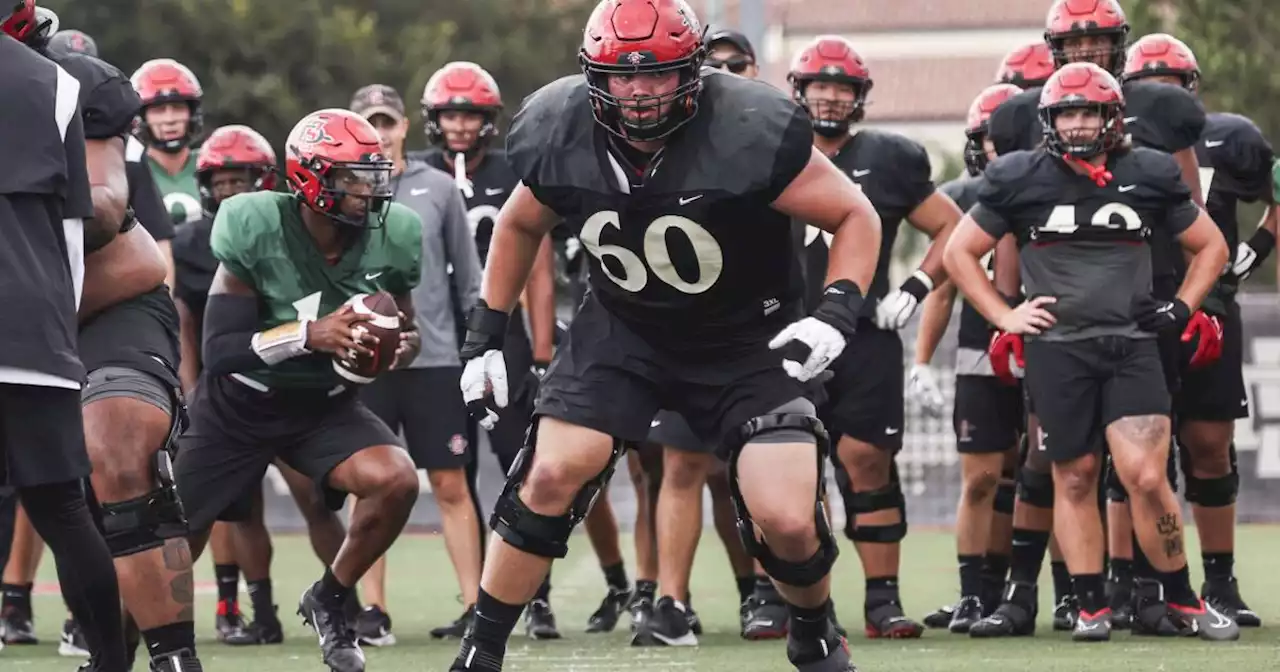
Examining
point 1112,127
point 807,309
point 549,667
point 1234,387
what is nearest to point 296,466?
point 549,667

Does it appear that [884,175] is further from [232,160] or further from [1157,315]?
[232,160]

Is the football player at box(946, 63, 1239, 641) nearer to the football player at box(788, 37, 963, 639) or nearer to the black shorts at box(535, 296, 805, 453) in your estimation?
the football player at box(788, 37, 963, 639)

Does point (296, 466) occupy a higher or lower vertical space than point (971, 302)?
lower

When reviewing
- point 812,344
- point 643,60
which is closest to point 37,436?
point 643,60

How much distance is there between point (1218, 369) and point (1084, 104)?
1.29 metres

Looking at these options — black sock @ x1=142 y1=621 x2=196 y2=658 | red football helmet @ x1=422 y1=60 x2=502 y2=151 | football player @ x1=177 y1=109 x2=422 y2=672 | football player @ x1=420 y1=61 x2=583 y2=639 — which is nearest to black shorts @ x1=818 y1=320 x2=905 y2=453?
football player @ x1=420 y1=61 x2=583 y2=639

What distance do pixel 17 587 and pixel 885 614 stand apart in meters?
3.06

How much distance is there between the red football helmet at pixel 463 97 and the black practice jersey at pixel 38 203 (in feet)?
12.1

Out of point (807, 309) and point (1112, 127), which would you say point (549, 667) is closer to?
point (807, 309)

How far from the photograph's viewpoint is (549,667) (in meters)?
7.17

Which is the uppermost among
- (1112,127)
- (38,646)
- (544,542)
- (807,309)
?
(1112,127)

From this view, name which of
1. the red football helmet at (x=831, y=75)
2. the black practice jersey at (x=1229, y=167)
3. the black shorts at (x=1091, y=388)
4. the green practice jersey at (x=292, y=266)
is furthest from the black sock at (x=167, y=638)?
the black practice jersey at (x=1229, y=167)

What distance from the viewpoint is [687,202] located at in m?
5.66

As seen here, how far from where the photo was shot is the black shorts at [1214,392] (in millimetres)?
8375
